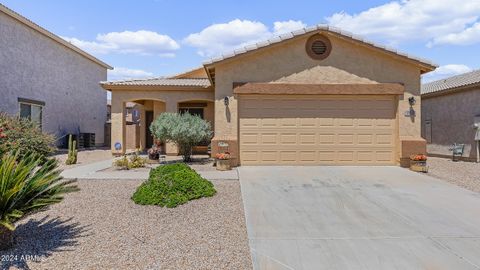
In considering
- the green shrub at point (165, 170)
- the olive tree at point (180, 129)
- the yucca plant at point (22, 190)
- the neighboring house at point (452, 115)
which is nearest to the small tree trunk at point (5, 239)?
the yucca plant at point (22, 190)

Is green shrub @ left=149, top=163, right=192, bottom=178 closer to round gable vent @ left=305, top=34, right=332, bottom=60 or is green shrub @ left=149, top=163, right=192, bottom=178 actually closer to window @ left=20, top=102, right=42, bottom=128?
round gable vent @ left=305, top=34, right=332, bottom=60

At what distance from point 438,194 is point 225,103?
23.7 ft

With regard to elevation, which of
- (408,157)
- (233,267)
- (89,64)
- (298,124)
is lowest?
(233,267)

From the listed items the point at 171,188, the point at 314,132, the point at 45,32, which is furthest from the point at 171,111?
the point at 45,32

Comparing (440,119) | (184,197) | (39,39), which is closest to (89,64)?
(39,39)

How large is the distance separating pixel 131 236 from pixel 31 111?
17.3m

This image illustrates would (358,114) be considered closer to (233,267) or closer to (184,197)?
(184,197)

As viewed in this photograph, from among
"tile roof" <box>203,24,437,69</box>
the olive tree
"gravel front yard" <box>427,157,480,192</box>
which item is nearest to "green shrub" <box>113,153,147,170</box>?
the olive tree

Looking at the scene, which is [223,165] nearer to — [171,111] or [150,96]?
[171,111]

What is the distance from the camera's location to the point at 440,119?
17812mm

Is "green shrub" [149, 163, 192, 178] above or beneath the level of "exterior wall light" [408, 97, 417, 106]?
beneath

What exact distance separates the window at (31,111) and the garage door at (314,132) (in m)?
12.7

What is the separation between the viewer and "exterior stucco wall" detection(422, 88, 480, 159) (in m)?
15.5

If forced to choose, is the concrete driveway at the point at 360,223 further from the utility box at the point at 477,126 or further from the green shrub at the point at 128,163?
the utility box at the point at 477,126
